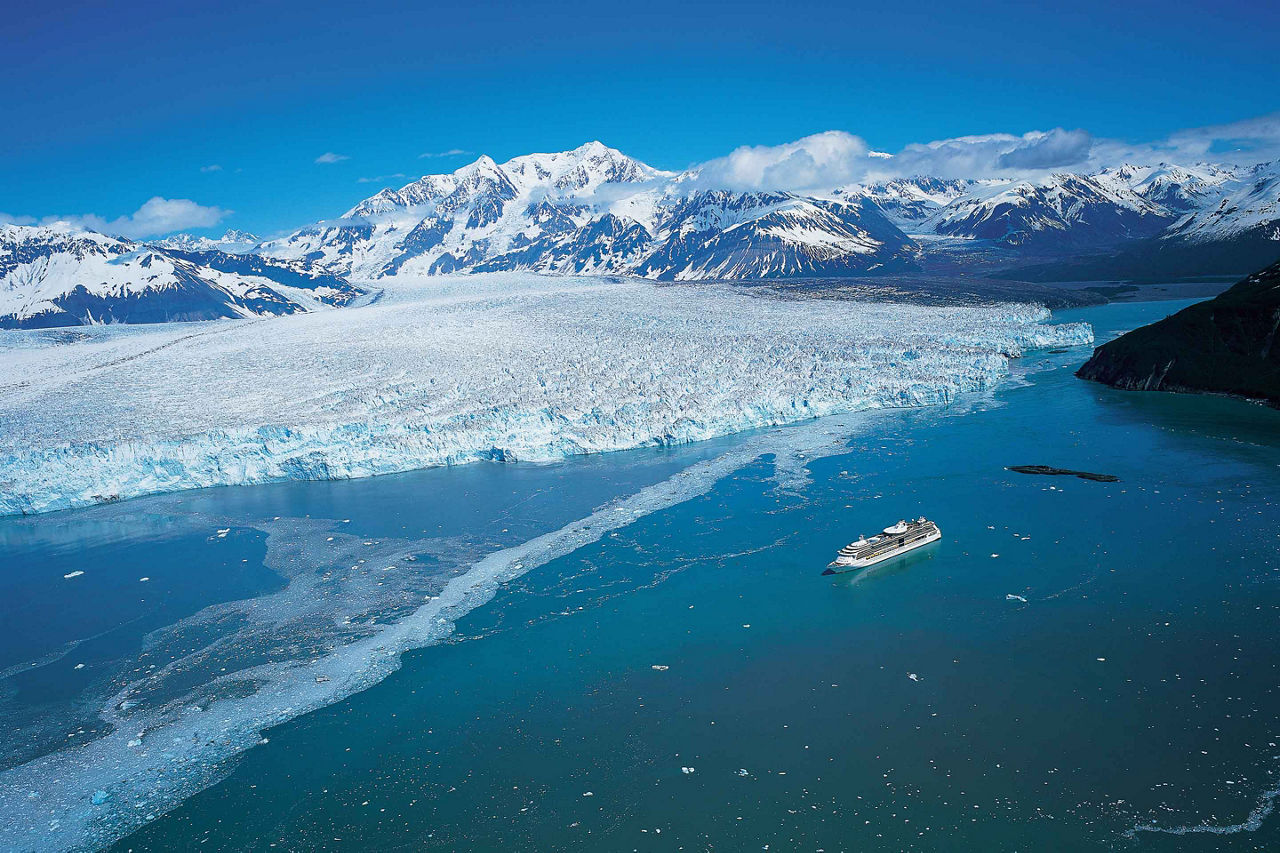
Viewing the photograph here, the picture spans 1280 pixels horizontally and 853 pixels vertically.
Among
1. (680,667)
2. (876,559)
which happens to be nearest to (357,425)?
(680,667)

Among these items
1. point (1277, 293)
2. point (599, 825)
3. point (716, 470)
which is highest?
point (1277, 293)

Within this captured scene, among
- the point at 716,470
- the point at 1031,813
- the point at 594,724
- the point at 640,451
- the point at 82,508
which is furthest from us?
the point at 640,451

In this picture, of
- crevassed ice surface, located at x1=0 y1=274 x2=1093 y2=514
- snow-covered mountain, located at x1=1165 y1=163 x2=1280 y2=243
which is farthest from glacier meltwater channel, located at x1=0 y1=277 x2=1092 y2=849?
snow-covered mountain, located at x1=1165 y1=163 x2=1280 y2=243

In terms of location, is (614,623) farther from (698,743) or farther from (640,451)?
(640,451)

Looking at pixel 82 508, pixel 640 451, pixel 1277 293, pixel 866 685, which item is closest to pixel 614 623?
pixel 866 685

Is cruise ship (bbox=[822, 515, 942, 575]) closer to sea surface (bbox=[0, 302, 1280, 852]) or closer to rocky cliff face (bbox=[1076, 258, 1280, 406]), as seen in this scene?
sea surface (bbox=[0, 302, 1280, 852])

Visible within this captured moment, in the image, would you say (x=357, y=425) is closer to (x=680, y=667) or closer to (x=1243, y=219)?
(x=680, y=667)
